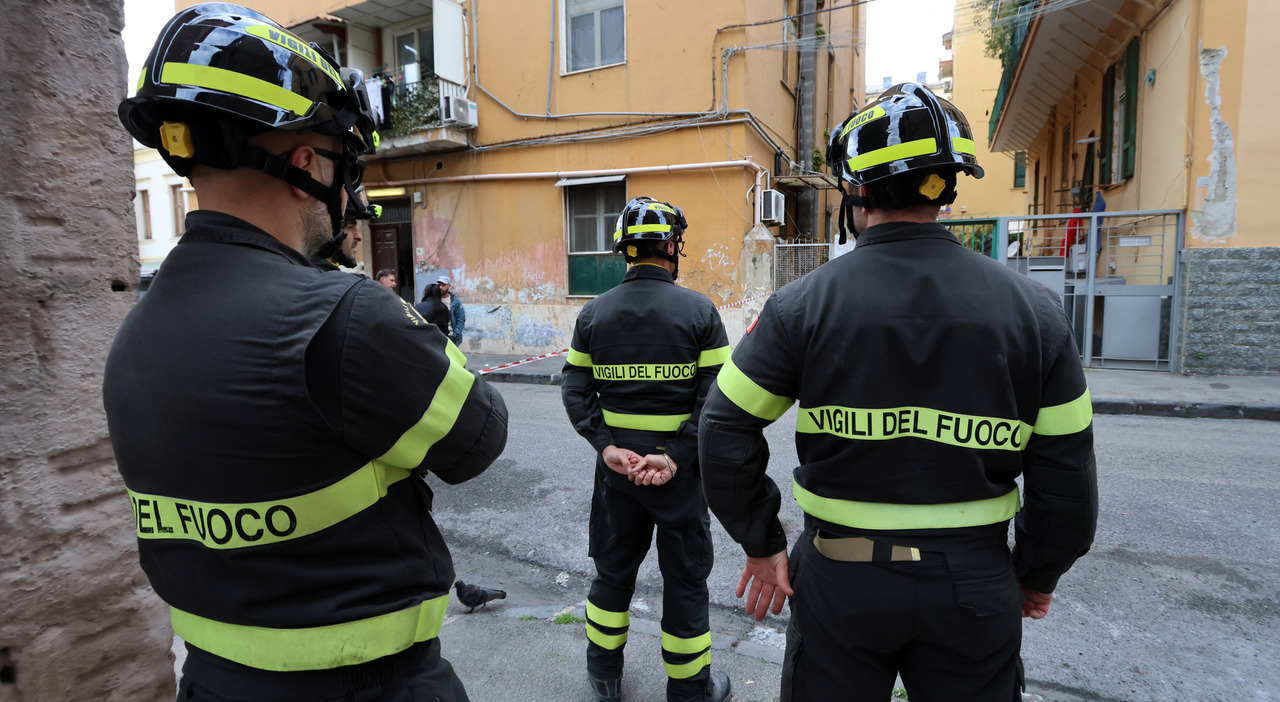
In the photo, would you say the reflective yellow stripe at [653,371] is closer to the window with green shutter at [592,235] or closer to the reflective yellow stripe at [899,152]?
the reflective yellow stripe at [899,152]

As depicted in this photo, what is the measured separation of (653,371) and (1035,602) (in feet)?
5.38

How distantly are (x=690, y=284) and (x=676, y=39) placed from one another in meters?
4.42

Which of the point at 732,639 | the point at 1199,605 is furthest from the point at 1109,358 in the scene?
the point at 732,639

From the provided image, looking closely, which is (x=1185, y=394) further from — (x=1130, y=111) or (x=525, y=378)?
(x=525, y=378)

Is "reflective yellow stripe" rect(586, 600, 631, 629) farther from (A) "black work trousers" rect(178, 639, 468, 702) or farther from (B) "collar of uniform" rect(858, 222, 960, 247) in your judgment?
(B) "collar of uniform" rect(858, 222, 960, 247)

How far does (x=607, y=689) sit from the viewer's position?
2852 mm

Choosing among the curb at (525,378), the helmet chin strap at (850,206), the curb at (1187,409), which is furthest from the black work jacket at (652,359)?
the curb at (525,378)

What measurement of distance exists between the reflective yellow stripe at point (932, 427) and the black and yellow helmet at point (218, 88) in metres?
1.36

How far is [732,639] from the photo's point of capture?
3.35m

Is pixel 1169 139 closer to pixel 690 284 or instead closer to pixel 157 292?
pixel 690 284

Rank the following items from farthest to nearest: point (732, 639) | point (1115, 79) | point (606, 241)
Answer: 1. point (606, 241)
2. point (1115, 79)
3. point (732, 639)

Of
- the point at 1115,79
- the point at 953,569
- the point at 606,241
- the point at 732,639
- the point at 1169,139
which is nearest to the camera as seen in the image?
the point at 953,569

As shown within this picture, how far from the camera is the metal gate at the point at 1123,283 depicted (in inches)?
388

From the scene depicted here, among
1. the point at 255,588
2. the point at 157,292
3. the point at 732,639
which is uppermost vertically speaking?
the point at 157,292
